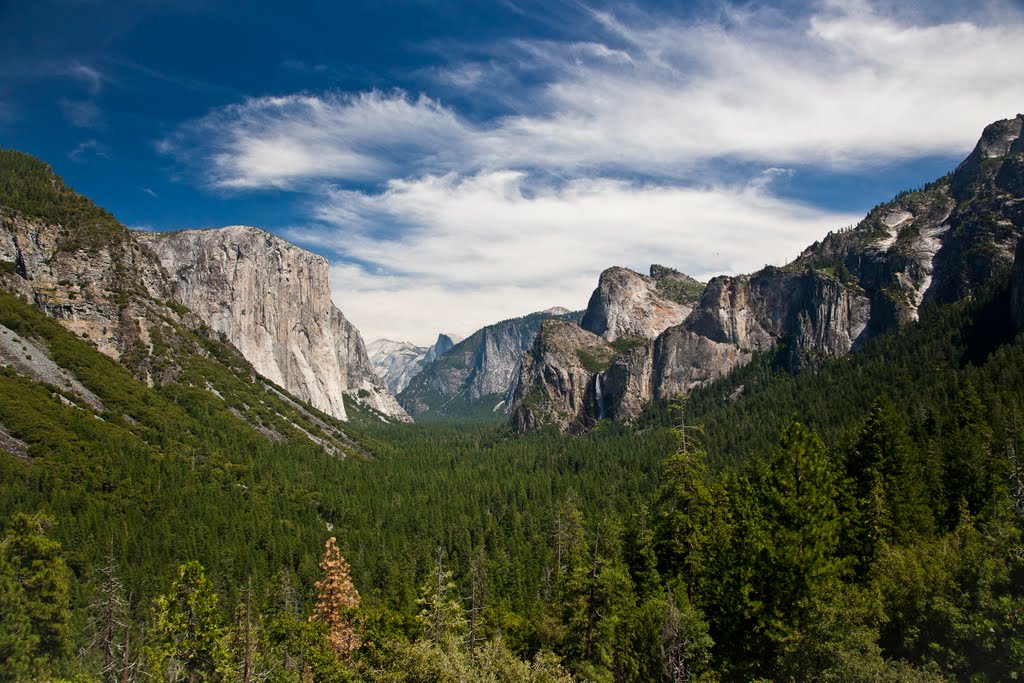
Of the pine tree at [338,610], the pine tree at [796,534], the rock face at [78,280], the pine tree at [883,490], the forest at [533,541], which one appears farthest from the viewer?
the rock face at [78,280]

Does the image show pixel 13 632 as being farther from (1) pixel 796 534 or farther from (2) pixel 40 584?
(1) pixel 796 534

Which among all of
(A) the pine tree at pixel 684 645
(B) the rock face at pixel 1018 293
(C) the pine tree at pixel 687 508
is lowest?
(A) the pine tree at pixel 684 645

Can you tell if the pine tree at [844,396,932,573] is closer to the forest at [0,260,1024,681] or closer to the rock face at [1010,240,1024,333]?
the forest at [0,260,1024,681]

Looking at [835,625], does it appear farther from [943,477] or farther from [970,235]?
[970,235]

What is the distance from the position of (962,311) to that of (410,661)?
14267 cm

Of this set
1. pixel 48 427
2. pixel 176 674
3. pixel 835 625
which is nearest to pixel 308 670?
pixel 176 674

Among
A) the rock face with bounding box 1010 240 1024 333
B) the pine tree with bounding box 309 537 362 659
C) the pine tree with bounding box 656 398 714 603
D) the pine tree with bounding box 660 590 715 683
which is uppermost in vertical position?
the rock face with bounding box 1010 240 1024 333

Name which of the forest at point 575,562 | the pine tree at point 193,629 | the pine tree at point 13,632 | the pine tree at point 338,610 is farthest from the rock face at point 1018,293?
the pine tree at point 13,632

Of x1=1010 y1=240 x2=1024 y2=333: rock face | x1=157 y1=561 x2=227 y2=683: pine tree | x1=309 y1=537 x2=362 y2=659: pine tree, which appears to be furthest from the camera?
x1=1010 y1=240 x2=1024 y2=333: rock face

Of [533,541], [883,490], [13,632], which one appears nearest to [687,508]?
[883,490]

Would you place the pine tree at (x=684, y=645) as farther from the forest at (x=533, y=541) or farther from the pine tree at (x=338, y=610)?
the pine tree at (x=338, y=610)

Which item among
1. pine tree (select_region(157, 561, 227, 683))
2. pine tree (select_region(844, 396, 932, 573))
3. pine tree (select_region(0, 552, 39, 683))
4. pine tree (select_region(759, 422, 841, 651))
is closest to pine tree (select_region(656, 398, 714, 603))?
pine tree (select_region(759, 422, 841, 651))

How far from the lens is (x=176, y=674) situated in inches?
1372

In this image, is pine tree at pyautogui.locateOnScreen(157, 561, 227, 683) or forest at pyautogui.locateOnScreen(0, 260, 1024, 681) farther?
pine tree at pyautogui.locateOnScreen(157, 561, 227, 683)
